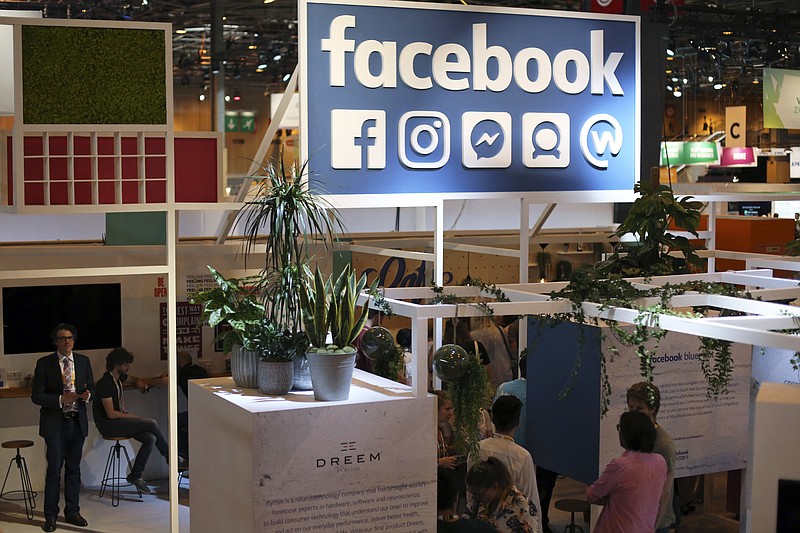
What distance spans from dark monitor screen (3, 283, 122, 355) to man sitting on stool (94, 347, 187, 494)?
214mm

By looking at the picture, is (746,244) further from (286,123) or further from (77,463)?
(77,463)

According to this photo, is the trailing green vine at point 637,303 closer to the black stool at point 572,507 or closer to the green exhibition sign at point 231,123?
the black stool at point 572,507

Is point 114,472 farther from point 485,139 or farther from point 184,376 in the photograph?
point 485,139

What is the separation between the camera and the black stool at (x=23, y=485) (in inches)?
321

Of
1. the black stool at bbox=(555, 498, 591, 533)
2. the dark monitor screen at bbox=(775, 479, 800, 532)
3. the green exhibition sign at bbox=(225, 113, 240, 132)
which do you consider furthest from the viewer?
the green exhibition sign at bbox=(225, 113, 240, 132)

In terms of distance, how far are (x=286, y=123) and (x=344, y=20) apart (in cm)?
370

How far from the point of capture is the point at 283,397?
4141 mm

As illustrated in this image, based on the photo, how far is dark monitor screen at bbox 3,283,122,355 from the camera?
848cm

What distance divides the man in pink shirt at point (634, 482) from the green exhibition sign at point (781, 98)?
25.6ft

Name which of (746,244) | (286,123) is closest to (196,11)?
(286,123)

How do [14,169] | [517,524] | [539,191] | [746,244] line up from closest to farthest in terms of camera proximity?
[517,524], [14,169], [539,191], [746,244]

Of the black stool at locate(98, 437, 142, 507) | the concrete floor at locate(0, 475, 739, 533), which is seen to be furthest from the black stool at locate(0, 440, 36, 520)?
the black stool at locate(98, 437, 142, 507)

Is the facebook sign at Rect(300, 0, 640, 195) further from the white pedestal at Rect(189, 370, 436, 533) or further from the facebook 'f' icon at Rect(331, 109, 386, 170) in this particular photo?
the white pedestal at Rect(189, 370, 436, 533)

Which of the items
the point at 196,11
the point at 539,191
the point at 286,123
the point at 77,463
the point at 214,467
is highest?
the point at 196,11
